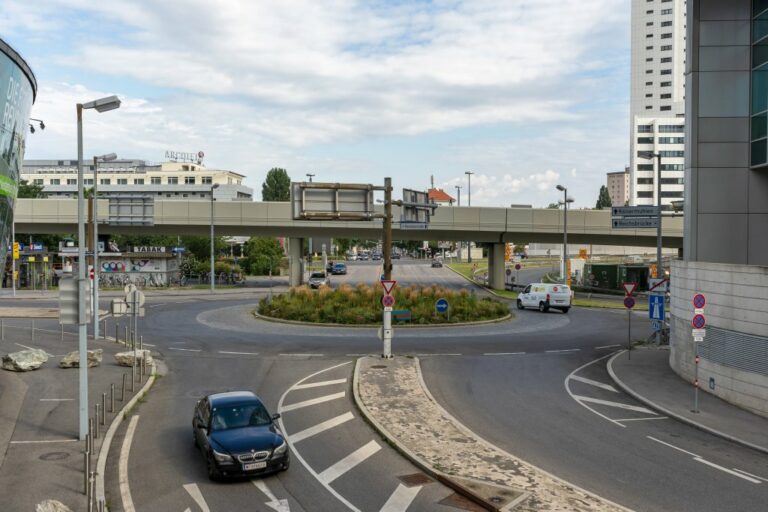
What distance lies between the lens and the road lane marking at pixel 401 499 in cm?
1151

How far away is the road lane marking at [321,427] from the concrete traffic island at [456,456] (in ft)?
1.72

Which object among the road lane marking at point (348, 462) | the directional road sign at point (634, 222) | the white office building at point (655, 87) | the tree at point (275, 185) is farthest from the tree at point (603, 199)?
the road lane marking at point (348, 462)

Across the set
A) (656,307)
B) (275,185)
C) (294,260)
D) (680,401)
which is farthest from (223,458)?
(275,185)

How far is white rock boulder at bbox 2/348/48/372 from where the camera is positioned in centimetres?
2333

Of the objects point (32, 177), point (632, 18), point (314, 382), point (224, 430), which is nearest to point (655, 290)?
point (314, 382)

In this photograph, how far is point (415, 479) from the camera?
1301 cm

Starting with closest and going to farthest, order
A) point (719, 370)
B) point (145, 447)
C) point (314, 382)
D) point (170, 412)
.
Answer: point (145, 447) → point (170, 412) → point (719, 370) → point (314, 382)

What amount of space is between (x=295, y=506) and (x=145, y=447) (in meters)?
5.34

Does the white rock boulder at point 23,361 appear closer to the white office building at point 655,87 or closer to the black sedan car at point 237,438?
the black sedan car at point 237,438

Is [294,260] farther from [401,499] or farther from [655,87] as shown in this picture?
[655,87]

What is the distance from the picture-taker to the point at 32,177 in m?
152

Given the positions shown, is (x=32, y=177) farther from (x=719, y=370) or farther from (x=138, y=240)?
(x=719, y=370)

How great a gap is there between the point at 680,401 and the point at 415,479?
439 inches

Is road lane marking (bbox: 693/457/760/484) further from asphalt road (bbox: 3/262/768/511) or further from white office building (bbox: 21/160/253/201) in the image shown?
white office building (bbox: 21/160/253/201)
